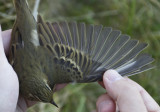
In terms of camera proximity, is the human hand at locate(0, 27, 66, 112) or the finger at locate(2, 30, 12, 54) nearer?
the human hand at locate(0, 27, 66, 112)

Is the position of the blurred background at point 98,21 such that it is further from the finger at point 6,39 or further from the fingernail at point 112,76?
the fingernail at point 112,76

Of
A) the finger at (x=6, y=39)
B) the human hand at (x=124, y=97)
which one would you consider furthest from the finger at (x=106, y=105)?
the finger at (x=6, y=39)

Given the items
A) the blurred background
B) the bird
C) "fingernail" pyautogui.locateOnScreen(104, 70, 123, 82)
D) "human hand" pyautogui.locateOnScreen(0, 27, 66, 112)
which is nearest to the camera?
"human hand" pyautogui.locateOnScreen(0, 27, 66, 112)

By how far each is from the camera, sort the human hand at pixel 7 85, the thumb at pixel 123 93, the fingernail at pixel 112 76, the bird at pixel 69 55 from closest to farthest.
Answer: the thumb at pixel 123 93
the human hand at pixel 7 85
the fingernail at pixel 112 76
the bird at pixel 69 55

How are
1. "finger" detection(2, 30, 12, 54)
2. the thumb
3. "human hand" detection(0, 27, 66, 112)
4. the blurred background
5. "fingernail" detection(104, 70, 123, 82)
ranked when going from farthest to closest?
the blurred background < "finger" detection(2, 30, 12, 54) < "fingernail" detection(104, 70, 123, 82) < "human hand" detection(0, 27, 66, 112) < the thumb

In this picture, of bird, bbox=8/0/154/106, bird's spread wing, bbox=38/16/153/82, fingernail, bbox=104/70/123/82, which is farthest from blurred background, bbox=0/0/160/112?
fingernail, bbox=104/70/123/82

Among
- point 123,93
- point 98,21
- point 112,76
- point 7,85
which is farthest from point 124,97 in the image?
point 98,21

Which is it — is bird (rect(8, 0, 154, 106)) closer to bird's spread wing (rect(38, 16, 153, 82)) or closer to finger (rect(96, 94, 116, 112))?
bird's spread wing (rect(38, 16, 153, 82))

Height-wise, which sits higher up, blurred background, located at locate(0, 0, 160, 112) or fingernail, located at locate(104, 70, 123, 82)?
fingernail, located at locate(104, 70, 123, 82)
